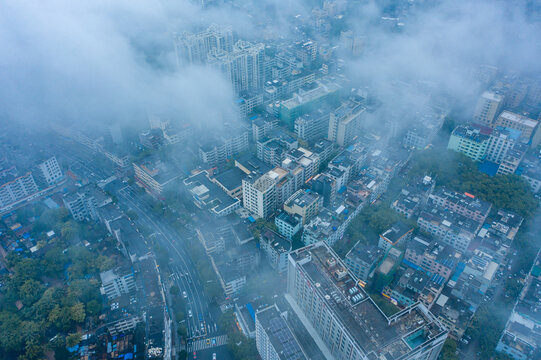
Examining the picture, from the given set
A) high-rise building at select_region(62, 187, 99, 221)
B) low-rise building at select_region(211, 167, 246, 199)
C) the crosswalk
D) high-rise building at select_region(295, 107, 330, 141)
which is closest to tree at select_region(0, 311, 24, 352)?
high-rise building at select_region(62, 187, 99, 221)

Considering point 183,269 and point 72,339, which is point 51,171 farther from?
point 72,339

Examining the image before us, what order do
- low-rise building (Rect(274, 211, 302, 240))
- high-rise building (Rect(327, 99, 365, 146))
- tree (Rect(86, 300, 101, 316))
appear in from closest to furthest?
tree (Rect(86, 300, 101, 316)) < low-rise building (Rect(274, 211, 302, 240)) < high-rise building (Rect(327, 99, 365, 146))

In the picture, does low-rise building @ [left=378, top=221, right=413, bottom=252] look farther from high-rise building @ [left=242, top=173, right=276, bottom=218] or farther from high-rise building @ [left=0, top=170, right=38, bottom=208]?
high-rise building @ [left=0, top=170, right=38, bottom=208]

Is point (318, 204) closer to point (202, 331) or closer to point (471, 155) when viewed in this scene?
point (202, 331)

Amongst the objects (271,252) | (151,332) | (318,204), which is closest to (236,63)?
(318,204)

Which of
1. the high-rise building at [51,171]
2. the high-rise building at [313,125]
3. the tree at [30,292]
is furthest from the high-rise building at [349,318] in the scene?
the high-rise building at [51,171]

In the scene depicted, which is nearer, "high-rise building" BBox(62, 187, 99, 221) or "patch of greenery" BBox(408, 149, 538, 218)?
"patch of greenery" BBox(408, 149, 538, 218)

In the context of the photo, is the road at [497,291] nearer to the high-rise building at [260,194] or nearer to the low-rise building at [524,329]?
the low-rise building at [524,329]
